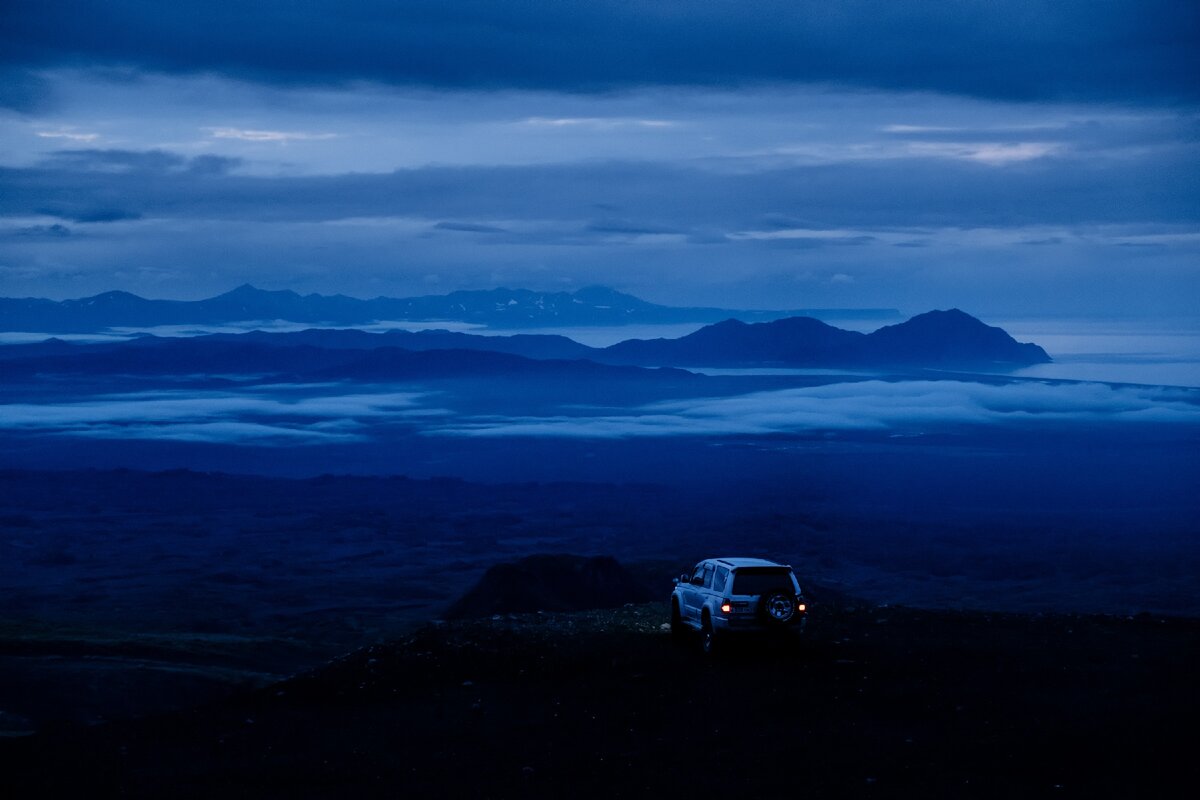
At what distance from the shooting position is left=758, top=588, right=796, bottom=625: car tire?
Answer: 21031mm

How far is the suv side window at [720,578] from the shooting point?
21500mm

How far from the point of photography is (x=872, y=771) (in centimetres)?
1496

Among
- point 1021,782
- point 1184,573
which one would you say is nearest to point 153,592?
point 1184,573

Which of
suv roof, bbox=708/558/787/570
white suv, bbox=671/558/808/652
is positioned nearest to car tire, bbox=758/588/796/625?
white suv, bbox=671/558/808/652

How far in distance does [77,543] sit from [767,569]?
163 meters

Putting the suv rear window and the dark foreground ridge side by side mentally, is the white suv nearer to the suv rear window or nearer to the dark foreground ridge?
the suv rear window

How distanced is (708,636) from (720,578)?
1.00 m

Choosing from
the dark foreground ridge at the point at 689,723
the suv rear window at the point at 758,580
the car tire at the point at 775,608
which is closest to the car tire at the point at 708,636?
the dark foreground ridge at the point at 689,723

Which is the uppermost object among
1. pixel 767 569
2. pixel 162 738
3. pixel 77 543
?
pixel 767 569

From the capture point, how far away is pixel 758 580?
70.3 feet

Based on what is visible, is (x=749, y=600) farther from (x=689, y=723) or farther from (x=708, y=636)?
(x=689, y=723)

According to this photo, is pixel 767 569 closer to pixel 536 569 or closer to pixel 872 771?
pixel 872 771

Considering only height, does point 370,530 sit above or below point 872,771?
below

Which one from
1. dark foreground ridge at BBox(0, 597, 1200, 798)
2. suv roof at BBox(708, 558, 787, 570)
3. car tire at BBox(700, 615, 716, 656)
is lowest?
dark foreground ridge at BBox(0, 597, 1200, 798)
